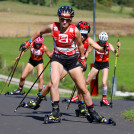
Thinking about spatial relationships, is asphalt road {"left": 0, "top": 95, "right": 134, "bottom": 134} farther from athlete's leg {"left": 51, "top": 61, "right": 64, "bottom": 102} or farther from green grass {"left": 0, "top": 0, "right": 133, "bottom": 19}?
green grass {"left": 0, "top": 0, "right": 133, "bottom": 19}

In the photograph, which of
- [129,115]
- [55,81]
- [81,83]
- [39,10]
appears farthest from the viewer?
[39,10]

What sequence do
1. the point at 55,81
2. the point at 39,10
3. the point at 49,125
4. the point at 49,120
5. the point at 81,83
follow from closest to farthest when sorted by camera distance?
the point at 49,125
the point at 49,120
the point at 55,81
the point at 81,83
the point at 39,10

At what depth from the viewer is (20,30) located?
8762 cm

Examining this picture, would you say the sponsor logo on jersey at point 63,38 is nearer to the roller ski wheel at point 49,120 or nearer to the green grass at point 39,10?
the roller ski wheel at point 49,120

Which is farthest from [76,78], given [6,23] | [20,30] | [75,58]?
[6,23]

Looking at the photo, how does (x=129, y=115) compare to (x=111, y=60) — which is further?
(x=111, y=60)

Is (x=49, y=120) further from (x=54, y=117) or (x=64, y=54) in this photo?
(x=64, y=54)

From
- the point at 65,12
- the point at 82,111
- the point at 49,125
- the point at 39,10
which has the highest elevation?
the point at 65,12

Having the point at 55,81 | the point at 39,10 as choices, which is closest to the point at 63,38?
the point at 55,81

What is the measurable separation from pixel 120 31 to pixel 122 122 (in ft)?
272

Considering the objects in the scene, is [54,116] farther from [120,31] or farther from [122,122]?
[120,31]

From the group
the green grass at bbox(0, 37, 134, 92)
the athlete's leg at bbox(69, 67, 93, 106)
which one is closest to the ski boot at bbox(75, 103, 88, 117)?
the athlete's leg at bbox(69, 67, 93, 106)

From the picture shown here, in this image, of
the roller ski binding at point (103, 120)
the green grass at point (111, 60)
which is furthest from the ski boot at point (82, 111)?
the green grass at point (111, 60)

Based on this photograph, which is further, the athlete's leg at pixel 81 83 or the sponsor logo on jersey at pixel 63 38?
the athlete's leg at pixel 81 83
